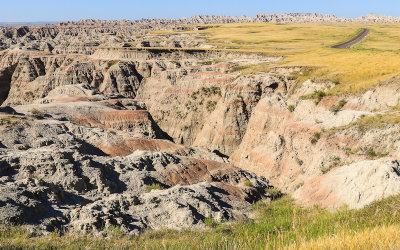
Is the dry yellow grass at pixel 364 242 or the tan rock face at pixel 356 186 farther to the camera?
the tan rock face at pixel 356 186

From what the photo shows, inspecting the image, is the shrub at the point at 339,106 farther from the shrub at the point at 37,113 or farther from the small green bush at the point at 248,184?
the shrub at the point at 37,113

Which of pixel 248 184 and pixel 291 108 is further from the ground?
pixel 291 108

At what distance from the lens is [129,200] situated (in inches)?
727

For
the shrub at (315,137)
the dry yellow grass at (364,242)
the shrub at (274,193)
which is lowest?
the shrub at (274,193)

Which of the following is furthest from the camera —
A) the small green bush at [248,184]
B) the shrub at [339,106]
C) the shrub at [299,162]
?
the shrub at [339,106]

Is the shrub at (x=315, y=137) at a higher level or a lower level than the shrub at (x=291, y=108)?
lower

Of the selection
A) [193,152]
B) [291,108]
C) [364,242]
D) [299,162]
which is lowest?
[193,152]

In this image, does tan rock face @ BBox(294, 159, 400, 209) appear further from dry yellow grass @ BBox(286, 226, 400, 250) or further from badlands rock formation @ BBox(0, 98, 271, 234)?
dry yellow grass @ BBox(286, 226, 400, 250)

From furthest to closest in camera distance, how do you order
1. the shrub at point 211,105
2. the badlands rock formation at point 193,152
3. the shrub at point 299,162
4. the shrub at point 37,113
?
the shrub at point 211,105 → the shrub at point 37,113 → the shrub at point 299,162 → the badlands rock formation at point 193,152

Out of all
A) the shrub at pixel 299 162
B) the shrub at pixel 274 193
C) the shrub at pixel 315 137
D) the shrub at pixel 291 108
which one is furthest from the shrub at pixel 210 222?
the shrub at pixel 291 108

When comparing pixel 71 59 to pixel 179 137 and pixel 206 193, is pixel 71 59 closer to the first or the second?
pixel 179 137

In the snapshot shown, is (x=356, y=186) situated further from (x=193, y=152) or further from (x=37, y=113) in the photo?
(x=37, y=113)

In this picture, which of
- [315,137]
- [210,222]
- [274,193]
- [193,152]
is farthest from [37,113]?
[210,222]

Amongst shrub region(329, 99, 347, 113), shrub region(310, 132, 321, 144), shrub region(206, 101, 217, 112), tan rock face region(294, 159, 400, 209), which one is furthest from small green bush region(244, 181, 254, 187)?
shrub region(206, 101, 217, 112)
